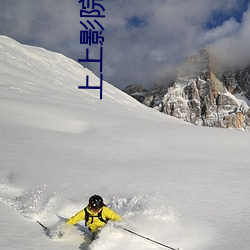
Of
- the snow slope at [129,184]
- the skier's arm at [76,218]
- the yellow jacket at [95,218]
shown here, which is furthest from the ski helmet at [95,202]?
the snow slope at [129,184]

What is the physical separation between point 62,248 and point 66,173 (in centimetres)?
368

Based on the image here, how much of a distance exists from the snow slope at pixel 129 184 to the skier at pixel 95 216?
22 cm

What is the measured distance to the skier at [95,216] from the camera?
18.6 ft

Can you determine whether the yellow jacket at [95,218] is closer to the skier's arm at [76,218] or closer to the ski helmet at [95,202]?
the skier's arm at [76,218]

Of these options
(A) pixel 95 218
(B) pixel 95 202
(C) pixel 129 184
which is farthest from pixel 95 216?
(C) pixel 129 184

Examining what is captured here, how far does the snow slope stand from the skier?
222 mm

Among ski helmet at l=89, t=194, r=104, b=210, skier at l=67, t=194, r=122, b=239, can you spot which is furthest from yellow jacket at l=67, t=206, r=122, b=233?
ski helmet at l=89, t=194, r=104, b=210

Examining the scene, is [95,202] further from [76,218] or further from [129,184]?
[129,184]

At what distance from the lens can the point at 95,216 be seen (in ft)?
18.9

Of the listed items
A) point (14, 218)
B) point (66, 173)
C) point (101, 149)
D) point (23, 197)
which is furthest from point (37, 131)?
point (14, 218)

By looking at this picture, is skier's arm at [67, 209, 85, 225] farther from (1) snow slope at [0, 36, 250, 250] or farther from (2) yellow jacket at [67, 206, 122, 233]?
(1) snow slope at [0, 36, 250, 250]

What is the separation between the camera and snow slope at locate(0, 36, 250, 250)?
541 cm

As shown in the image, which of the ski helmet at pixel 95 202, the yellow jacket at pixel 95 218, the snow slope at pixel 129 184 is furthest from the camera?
the yellow jacket at pixel 95 218

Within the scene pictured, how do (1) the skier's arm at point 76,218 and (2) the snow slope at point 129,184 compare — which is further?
(1) the skier's arm at point 76,218
